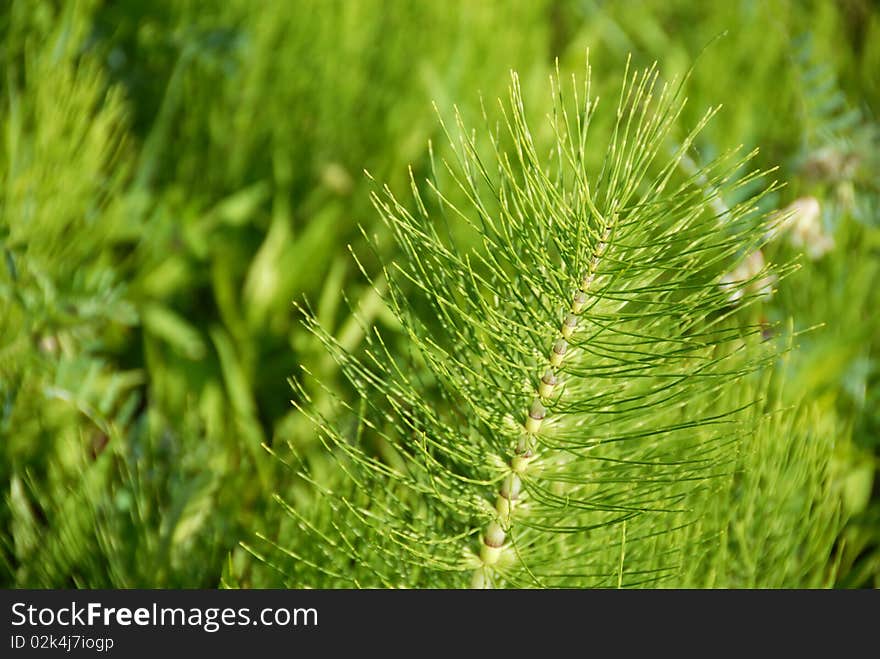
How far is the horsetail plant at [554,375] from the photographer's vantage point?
2.00 ft

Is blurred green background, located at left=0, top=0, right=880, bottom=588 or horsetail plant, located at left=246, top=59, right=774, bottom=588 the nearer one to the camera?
horsetail plant, located at left=246, top=59, right=774, bottom=588

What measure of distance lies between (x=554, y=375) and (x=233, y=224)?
3.20 feet

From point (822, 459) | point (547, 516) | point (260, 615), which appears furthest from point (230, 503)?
point (822, 459)

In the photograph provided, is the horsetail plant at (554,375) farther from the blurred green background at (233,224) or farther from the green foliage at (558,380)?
the blurred green background at (233,224)

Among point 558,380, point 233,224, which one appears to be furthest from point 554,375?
point 233,224

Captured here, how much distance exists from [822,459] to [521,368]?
0.48 m

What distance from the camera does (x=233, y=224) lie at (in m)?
1.52

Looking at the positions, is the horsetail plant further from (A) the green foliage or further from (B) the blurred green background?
(B) the blurred green background

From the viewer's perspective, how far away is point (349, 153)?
5.38 ft

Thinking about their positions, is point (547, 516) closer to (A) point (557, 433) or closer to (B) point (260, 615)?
(A) point (557, 433)

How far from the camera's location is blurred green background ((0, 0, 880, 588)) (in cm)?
109

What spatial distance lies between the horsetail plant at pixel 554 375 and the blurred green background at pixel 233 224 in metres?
0.23

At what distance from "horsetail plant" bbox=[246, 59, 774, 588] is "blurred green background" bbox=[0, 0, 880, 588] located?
0.23 metres

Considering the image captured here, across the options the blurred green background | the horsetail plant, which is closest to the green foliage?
the horsetail plant
